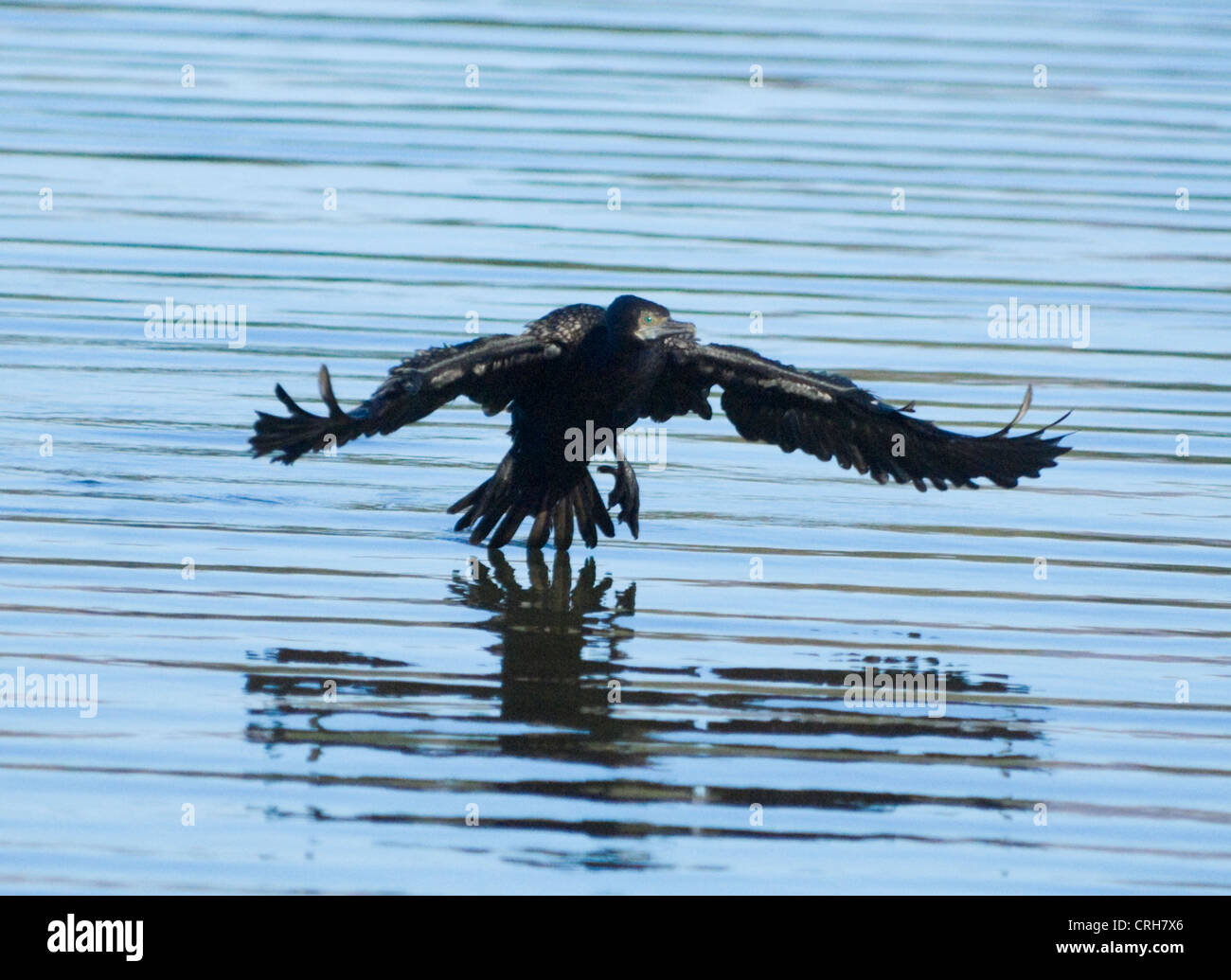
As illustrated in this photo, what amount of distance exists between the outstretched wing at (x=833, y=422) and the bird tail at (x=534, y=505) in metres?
0.51

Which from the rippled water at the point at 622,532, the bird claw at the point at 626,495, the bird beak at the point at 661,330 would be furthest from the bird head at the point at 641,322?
the rippled water at the point at 622,532

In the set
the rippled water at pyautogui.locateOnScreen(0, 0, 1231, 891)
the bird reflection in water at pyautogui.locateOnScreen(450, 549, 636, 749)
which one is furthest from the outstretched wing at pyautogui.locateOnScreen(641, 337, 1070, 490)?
the bird reflection in water at pyautogui.locateOnScreen(450, 549, 636, 749)

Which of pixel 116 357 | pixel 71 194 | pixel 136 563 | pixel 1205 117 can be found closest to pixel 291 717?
pixel 136 563

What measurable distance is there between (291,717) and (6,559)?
2000mm

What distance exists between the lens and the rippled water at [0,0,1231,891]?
6250 mm

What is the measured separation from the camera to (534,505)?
8891 mm

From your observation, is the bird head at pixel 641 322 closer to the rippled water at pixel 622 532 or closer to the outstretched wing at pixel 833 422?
the outstretched wing at pixel 833 422

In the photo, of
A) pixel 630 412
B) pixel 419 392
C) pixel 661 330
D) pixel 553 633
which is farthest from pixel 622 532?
pixel 419 392

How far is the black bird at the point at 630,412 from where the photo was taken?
8.46 metres

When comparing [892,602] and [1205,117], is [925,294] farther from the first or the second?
[1205,117]

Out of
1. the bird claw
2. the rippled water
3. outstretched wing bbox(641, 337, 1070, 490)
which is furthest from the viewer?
the bird claw

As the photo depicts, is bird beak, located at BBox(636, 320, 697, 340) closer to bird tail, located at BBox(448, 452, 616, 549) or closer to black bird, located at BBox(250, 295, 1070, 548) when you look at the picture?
black bird, located at BBox(250, 295, 1070, 548)

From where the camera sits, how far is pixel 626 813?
6246 millimetres

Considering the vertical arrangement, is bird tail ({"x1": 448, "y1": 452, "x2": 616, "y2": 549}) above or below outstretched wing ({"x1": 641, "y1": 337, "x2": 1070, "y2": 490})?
below
